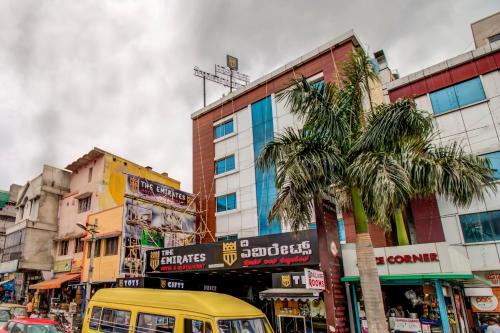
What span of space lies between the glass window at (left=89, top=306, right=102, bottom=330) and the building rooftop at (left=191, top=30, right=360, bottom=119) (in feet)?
63.8

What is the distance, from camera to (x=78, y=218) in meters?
32.4

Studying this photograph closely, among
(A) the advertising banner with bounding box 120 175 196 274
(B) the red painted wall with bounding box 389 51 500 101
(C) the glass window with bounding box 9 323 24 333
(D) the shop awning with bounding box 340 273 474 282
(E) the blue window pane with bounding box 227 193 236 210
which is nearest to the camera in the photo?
(D) the shop awning with bounding box 340 273 474 282

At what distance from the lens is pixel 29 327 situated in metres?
12.5

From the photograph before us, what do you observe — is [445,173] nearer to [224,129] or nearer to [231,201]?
[231,201]

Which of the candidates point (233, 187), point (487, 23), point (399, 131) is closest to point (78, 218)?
point (233, 187)

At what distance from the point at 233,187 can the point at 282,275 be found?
11300 mm

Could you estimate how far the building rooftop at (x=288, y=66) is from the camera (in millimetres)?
22328

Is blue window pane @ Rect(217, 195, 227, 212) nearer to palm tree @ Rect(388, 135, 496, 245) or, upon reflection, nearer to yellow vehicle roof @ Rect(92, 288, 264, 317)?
palm tree @ Rect(388, 135, 496, 245)

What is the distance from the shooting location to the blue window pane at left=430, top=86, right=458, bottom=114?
1859cm

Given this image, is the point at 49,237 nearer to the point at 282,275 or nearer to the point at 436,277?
the point at 282,275

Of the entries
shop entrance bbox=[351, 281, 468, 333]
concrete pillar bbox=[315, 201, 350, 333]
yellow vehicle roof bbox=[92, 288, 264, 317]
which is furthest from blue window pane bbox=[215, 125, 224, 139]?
yellow vehicle roof bbox=[92, 288, 264, 317]

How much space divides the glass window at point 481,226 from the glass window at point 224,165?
15.6m

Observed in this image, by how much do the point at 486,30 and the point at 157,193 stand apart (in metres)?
25.7

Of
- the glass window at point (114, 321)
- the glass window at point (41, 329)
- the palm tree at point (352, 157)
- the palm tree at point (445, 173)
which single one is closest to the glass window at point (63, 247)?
the glass window at point (41, 329)
